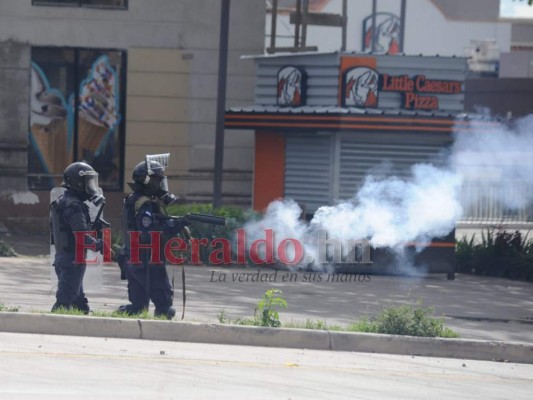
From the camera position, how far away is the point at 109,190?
2133 centimetres

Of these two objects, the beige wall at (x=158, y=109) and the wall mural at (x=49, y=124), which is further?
the beige wall at (x=158, y=109)

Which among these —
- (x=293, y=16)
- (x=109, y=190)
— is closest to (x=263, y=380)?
(x=109, y=190)

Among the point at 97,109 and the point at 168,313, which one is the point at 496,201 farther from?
the point at 168,313

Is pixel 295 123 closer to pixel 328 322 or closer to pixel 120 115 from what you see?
pixel 120 115

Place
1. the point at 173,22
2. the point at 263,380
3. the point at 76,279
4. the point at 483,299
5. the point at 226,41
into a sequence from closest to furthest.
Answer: the point at 263,380, the point at 76,279, the point at 483,299, the point at 226,41, the point at 173,22

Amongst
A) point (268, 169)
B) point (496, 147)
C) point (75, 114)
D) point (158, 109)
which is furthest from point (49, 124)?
point (496, 147)

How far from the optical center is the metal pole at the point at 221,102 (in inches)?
769

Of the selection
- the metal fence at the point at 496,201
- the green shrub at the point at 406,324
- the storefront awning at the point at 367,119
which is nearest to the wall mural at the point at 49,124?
the storefront awning at the point at 367,119

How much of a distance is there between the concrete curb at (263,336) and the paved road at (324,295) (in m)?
0.70

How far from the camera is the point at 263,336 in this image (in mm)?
11227

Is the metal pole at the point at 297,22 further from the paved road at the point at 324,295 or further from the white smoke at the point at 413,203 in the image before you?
the paved road at the point at 324,295

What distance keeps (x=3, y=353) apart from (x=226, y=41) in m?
11.0

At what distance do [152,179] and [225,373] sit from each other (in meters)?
2.54

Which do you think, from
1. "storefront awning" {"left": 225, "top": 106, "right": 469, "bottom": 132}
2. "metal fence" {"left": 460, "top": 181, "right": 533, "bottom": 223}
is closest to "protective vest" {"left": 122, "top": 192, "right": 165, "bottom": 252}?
"storefront awning" {"left": 225, "top": 106, "right": 469, "bottom": 132}
